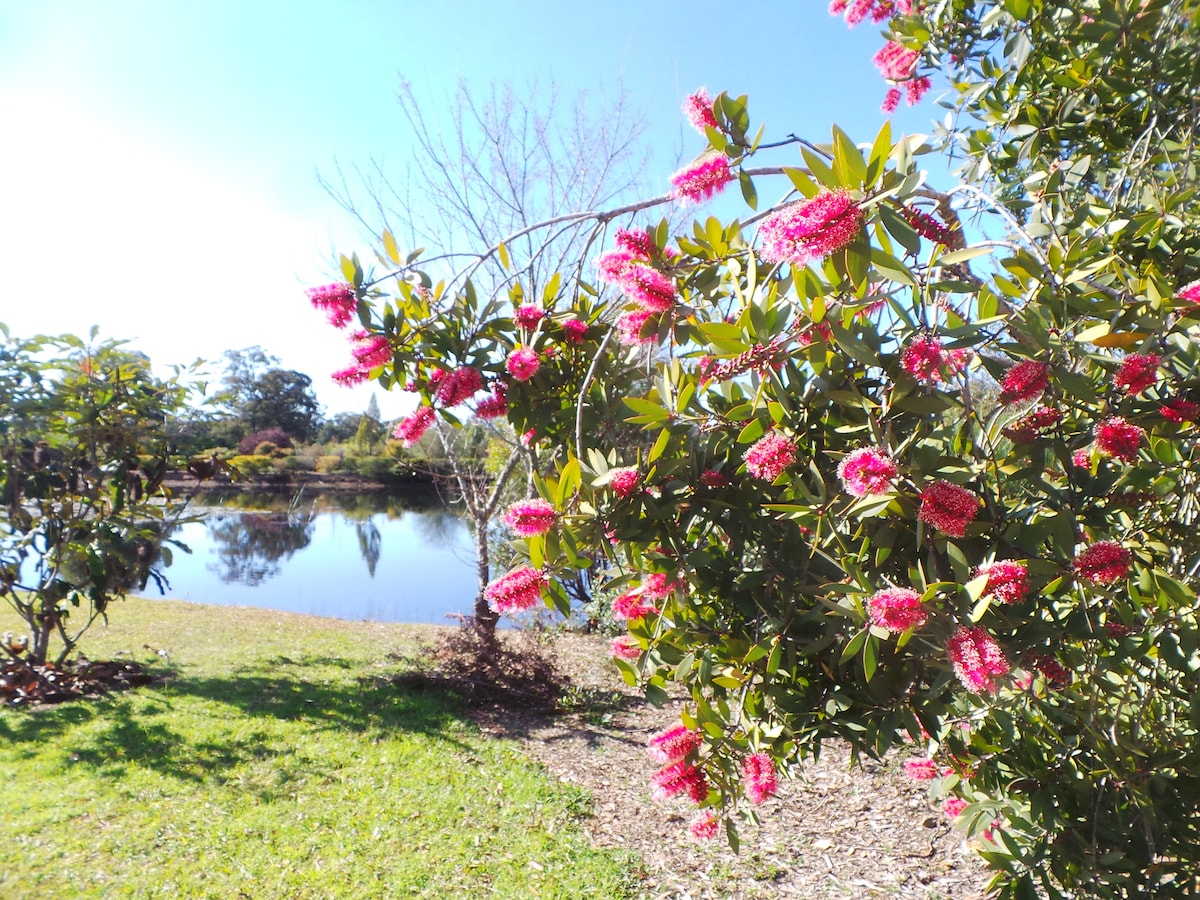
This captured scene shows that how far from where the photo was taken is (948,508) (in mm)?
1313

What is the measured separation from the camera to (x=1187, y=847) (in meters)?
1.83

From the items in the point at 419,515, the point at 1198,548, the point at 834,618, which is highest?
the point at 1198,548

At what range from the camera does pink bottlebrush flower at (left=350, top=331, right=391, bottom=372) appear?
2148 mm

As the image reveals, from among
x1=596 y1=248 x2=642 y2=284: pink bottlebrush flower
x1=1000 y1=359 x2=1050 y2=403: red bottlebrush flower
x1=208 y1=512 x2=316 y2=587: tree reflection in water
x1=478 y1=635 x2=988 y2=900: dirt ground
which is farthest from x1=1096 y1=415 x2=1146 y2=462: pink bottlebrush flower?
x1=208 y1=512 x2=316 y2=587: tree reflection in water

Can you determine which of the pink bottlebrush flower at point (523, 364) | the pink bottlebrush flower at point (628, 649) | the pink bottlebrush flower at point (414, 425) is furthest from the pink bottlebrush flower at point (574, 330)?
the pink bottlebrush flower at point (628, 649)

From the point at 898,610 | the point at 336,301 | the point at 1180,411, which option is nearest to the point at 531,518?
the point at 898,610

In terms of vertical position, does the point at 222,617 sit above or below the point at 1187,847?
below

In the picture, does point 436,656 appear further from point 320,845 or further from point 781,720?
point 781,720

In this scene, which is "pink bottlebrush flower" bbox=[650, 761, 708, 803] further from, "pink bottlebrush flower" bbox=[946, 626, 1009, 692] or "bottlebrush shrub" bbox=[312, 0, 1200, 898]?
"pink bottlebrush flower" bbox=[946, 626, 1009, 692]

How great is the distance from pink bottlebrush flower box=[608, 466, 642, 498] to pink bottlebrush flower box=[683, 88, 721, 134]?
33.8 inches

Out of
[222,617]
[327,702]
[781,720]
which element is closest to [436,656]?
[327,702]

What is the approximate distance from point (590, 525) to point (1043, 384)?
0.96m

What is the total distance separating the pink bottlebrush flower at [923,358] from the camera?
53.9 inches

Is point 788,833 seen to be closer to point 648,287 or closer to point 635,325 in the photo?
point 635,325
